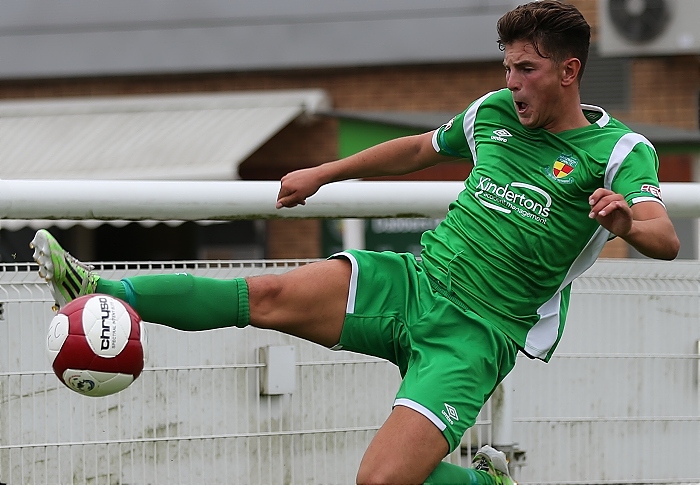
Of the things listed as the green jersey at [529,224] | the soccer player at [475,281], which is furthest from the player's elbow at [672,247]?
the green jersey at [529,224]

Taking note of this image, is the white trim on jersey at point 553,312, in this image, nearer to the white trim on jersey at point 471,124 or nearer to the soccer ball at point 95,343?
the white trim on jersey at point 471,124

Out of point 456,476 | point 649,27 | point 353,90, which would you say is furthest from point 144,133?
point 456,476

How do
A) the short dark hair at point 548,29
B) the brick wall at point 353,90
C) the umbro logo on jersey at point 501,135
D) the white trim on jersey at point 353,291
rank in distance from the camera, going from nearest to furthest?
1. the short dark hair at point 548,29
2. the white trim on jersey at point 353,291
3. the umbro logo on jersey at point 501,135
4. the brick wall at point 353,90

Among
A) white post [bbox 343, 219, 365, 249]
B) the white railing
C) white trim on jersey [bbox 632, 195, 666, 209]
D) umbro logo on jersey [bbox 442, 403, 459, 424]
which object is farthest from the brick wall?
white trim on jersey [bbox 632, 195, 666, 209]

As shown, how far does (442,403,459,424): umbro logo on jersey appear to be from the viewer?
3893 mm

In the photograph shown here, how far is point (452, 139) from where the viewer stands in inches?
176

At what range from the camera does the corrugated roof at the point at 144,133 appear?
14.4m

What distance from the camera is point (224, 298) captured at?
3.99m

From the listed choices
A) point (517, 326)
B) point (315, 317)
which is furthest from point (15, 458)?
point (517, 326)

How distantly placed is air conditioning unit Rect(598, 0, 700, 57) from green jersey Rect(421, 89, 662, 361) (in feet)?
35.5

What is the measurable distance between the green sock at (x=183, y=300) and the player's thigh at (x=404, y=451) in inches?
25.2

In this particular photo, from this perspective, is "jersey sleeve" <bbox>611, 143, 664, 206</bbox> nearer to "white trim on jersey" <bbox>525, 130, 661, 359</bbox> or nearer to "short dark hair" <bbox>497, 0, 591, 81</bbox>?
"white trim on jersey" <bbox>525, 130, 661, 359</bbox>

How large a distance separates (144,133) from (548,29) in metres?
11.8

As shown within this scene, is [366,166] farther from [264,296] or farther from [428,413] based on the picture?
[428,413]
